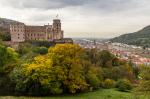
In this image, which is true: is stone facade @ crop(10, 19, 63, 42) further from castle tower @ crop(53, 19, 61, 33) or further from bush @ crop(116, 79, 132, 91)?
bush @ crop(116, 79, 132, 91)

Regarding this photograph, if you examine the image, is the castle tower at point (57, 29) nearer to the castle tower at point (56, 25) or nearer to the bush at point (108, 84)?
the castle tower at point (56, 25)

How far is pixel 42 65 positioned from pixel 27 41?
41.1 metres

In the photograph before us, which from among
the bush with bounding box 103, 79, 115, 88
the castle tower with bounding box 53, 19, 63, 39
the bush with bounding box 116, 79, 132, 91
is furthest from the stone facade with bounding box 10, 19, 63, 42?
the bush with bounding box 116, 79, 132, 91

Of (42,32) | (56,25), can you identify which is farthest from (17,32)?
(56,25)

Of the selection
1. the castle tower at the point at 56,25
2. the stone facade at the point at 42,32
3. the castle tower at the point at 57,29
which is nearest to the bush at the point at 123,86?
the stone facade at the point at 42,32

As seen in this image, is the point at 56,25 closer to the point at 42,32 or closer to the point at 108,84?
the point at 42,32

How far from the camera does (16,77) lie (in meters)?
56.4

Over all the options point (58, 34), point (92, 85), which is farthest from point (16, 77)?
point (58, 34)

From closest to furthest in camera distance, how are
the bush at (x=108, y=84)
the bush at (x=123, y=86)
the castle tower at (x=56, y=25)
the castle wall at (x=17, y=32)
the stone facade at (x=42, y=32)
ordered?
→ the bush at (x=123, y=86) → the bush at (x=108, y=84) → the castle wall at (x=17, y=32) → the stone facade at (x=42, y=32) → the castle tower at (x=56, y=25)

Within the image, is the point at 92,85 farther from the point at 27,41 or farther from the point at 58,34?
the point at 58,34

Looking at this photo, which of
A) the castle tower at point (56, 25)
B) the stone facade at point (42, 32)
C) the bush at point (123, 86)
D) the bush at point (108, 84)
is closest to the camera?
the bush at point (123, 86)

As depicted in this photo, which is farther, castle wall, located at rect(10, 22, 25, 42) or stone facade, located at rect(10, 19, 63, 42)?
stone facade, located at rect(10, 19, 63, 42)

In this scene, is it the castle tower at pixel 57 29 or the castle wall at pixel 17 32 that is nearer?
the castle wall at pixel 17 32

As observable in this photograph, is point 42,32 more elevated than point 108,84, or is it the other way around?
point 42,32
